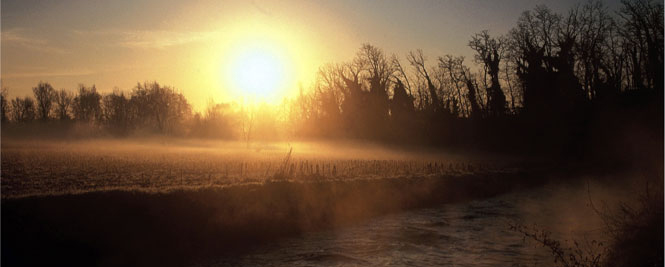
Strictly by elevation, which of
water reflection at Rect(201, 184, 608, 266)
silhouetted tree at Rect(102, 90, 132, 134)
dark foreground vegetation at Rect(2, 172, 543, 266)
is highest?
silhouetted tree at Rect(102, 90, 132, 134)

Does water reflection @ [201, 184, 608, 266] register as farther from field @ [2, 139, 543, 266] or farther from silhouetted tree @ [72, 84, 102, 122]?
silhouetted tree @ [72, 84, 102, 122]

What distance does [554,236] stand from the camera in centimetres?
2103

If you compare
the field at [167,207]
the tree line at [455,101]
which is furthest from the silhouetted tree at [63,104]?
the field at [167,207]

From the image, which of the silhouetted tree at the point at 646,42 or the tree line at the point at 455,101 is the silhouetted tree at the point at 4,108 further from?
the silhouetted tree at the point at 646,42

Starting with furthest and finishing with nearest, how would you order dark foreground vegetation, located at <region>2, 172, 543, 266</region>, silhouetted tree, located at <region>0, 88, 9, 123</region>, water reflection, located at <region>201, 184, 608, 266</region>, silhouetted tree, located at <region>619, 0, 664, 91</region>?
1. silhouetted tree, located at <region>0, 88, 9, 123</region>
2. silhouetted tree, located at <region>619, 0, 664, 91</region>
3. water reflection, located at <region>201, 184, 608, 266</region>
4. dark foreground vegetation, located at <region>2, 172, 543, 266</region>

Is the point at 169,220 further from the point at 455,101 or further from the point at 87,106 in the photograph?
the point at 87,106

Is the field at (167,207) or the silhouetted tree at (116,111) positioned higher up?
the silhouetted tree at (116,111)

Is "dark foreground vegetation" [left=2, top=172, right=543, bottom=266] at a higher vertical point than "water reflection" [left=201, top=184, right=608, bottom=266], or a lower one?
higher

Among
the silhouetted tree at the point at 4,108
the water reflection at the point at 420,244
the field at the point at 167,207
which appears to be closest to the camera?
the field at the point at 167,207

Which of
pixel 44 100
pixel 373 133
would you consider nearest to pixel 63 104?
pixel 44 100

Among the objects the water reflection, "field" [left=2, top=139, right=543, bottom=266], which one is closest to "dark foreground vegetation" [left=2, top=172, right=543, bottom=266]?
"field" [left=2, top=139, right=543, bottom=266]

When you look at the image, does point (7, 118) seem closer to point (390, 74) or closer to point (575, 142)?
point (390, 74)

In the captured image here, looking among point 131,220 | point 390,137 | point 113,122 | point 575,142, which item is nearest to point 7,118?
point 113,122

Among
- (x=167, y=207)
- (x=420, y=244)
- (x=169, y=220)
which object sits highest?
(x=167, y=207)
